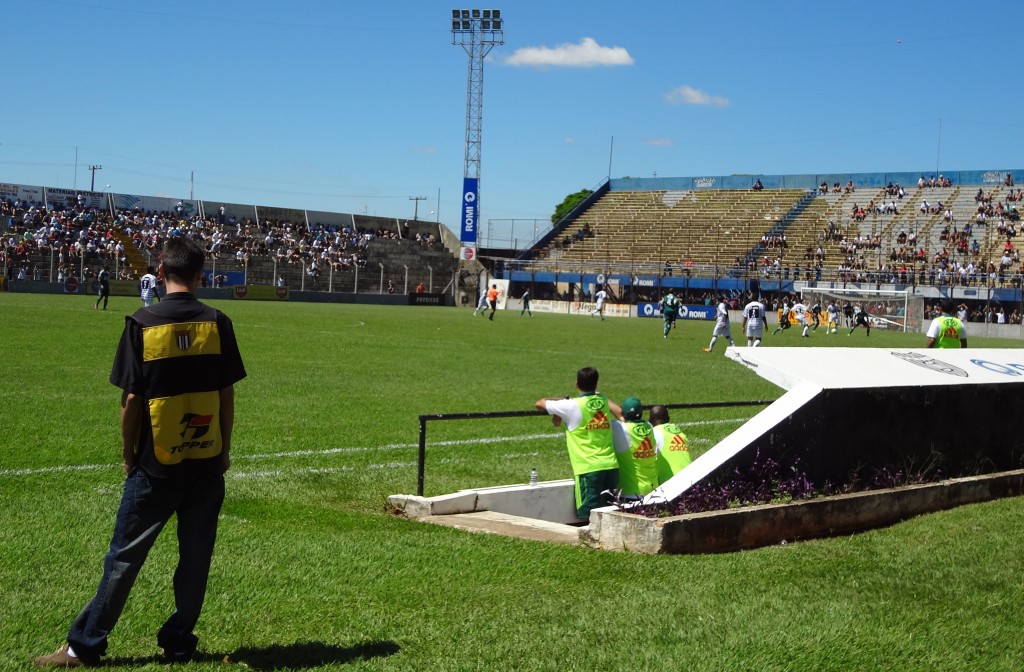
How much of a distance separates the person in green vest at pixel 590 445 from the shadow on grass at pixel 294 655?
11.6 ft

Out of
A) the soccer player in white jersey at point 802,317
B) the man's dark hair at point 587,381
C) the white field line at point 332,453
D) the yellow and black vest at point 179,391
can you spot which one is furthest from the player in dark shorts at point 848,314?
the yellow and black vest at point 179,391

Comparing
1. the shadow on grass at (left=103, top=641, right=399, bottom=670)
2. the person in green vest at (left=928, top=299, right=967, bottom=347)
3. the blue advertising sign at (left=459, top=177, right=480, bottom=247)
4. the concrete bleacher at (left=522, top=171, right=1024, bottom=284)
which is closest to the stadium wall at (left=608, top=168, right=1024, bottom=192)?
the concrete bleacher at (left=522, top=171, right=1024, bottom=284)

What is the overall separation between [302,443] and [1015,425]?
7028mm

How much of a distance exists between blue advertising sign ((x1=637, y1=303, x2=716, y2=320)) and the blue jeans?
60191mm

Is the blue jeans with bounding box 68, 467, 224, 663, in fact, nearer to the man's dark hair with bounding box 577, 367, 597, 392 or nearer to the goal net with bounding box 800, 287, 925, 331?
the man's dark hair with bounding box 577, 367, 597, 392

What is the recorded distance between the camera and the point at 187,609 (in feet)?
16.0

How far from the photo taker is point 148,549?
4820mm

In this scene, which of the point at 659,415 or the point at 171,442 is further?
the point at 659,415

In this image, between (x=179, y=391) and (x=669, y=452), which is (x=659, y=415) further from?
(x=179, y=391)

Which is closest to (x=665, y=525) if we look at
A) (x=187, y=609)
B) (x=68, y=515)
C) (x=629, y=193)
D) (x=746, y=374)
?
(x=187, y=609)

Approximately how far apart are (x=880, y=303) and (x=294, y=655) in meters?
57.2

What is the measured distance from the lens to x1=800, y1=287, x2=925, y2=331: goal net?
5600 cm

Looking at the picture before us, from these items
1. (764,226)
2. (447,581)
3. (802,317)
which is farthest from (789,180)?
(447,581)

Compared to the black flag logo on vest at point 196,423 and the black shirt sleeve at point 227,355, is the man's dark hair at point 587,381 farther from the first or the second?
the black flag logo on vest at point 196,423
